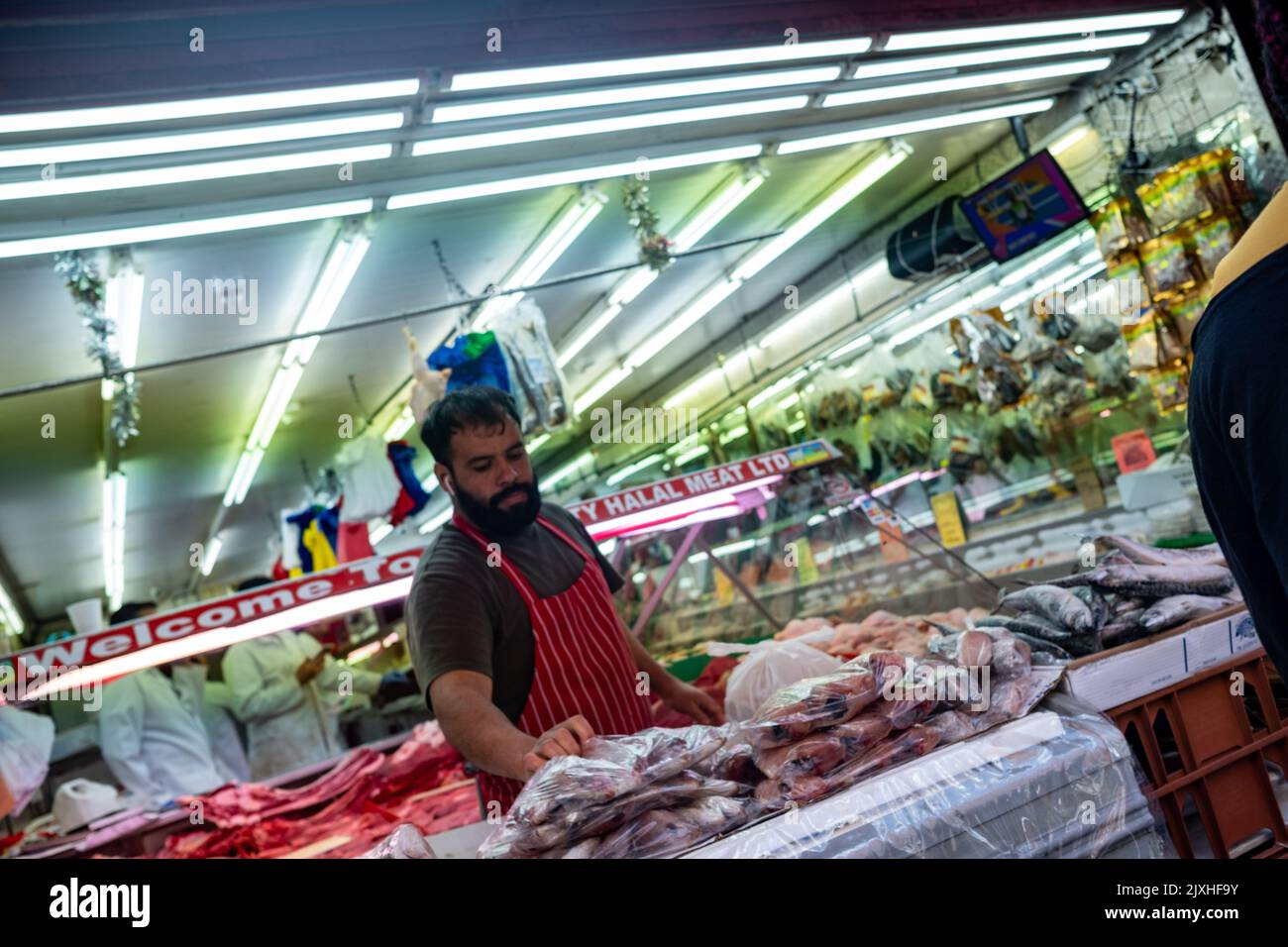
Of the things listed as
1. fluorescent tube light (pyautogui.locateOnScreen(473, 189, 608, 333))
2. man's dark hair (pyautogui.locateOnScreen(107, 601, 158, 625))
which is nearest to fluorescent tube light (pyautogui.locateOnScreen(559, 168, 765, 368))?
fluorescent tube light (pyautogui.locateOnScreen(473, 189, 608, 333))

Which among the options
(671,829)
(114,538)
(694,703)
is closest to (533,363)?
(694,703)

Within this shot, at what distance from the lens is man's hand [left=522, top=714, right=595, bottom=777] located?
235 cm

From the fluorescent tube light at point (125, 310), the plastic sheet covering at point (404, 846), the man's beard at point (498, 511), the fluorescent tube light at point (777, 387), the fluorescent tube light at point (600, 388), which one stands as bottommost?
the plastic sheet covering at point (404, 846)

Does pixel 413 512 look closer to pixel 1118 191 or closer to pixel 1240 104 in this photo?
pixel 1118 191

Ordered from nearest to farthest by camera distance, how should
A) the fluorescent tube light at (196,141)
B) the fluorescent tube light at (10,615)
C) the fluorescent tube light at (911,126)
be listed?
the fluorescent tube light at (196,141) < the fluorescent tube light at (911,126) < the fluorescent tube light at (10,615)

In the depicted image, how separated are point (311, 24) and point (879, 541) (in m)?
3.20

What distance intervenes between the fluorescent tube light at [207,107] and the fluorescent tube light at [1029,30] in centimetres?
260

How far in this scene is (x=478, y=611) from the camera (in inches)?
117

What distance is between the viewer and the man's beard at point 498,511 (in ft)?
10.4

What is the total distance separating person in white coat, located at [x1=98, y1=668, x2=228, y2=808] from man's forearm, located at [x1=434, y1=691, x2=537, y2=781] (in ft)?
15.5

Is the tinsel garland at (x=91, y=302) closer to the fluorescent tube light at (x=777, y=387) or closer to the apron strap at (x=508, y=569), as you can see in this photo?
the apron strap at (x=508, y=569)

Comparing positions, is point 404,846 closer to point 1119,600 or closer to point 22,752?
point 1119,600

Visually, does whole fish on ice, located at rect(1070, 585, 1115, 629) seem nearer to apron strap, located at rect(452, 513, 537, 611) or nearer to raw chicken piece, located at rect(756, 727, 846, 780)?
raw chicken piece, located at rect(756, 727, 846, 780)

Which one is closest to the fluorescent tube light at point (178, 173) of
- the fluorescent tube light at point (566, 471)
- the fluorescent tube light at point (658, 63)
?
the fluorescent tube light at point (658, 63)
